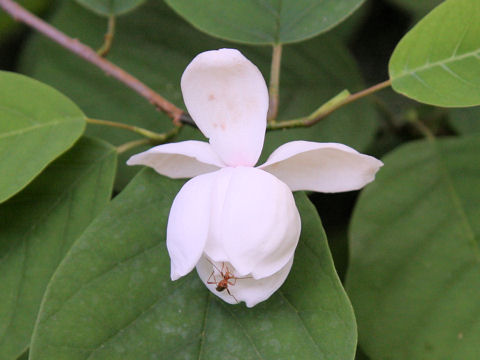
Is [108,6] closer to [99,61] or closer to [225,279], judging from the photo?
[99,61]

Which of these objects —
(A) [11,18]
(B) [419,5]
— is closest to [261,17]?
(B) [419,5]

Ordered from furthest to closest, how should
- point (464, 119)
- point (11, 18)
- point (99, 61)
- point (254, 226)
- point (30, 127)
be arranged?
point (11, 18) → point (464, 119) → point (99, 61) → point (30, 127) → point (254, 226)

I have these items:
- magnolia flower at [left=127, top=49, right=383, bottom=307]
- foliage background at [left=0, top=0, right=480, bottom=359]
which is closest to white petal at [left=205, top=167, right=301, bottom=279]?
magnolia flower at [left=127, top=49, right=383, bottom=307]

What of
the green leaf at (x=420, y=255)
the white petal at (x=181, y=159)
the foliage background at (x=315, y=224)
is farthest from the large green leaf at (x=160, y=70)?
the white petal at (x=181, y=159)

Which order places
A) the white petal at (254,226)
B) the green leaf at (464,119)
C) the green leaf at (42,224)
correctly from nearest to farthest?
the white petal at (254,226) → the green leaf at (42,224) → the green leaf at (464,119)

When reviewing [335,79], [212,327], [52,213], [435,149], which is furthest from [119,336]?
[335,79]

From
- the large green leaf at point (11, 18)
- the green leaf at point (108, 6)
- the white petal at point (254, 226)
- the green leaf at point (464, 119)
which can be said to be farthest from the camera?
the large green leaf at point (11, 18)

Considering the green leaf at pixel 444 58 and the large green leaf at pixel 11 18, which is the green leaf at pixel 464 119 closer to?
the green leaf at pixel 444 58
